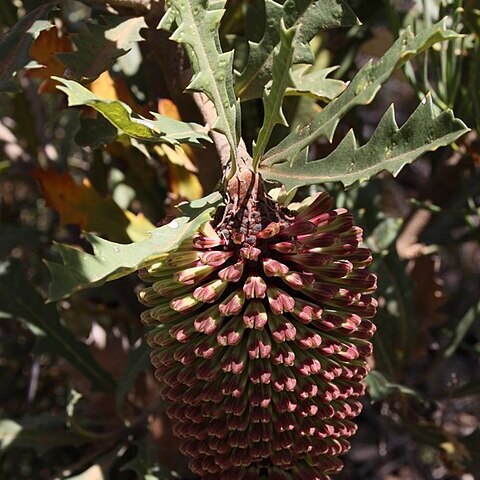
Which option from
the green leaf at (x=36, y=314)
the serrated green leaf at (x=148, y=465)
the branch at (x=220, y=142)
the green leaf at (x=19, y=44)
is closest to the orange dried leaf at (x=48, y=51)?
the green leaf at (x=19, y=44)

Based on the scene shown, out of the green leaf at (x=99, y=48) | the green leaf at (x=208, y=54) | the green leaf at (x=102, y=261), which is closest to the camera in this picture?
the green leaf at (x=102, y=261)

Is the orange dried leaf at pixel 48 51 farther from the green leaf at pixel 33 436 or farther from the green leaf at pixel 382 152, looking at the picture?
the green leaf at pixel 33 436

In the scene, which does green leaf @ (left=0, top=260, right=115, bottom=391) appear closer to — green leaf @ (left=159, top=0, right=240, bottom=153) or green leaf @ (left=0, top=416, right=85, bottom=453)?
green leaf @ (left=0, top=416, right=85, bottom=453)

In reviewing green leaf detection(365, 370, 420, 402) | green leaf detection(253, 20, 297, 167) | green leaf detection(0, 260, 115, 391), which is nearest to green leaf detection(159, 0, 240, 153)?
green leaf detection(253, 20, 297, 167)

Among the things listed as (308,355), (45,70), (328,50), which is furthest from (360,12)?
(308,355)

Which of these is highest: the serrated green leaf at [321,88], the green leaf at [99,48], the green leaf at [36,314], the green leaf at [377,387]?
the green leaf at [99,48]

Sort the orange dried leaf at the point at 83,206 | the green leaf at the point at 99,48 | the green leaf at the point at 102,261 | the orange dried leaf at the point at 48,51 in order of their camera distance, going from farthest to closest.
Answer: the orange dried leaf at the point at 83,206
the orange dried leaf at the point at 48,51
the green leaf at the point at 99,48
the green leaf at the point at 102,261

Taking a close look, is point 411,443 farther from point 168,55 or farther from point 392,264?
point 168,55
